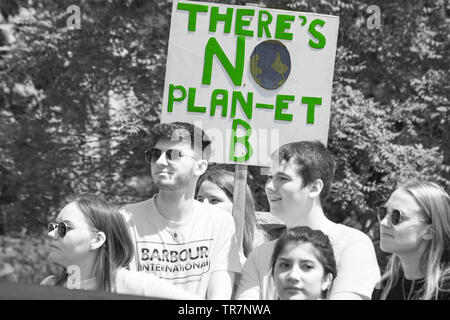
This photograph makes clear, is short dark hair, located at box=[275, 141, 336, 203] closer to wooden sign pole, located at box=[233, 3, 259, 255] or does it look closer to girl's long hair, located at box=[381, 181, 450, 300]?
girl's long hair, located at box=[381, 181, 450, 300]

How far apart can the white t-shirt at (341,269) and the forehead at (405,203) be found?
0.18 meters

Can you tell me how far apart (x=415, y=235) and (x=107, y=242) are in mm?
1083

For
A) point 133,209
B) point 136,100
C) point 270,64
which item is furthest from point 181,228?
point 136,100

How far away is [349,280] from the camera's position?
8.87 feet

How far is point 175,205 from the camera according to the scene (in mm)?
3314

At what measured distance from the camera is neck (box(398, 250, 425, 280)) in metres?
2.77

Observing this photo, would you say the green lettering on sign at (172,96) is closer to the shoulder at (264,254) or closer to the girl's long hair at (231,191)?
the girl's long hair at (231,191)

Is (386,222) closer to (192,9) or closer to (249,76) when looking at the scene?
(249,76)

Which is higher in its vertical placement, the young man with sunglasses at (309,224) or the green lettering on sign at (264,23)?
the green lettering on sign at (264,23)

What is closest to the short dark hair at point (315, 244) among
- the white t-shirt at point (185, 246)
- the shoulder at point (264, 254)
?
the shoulder at point (264, 254)

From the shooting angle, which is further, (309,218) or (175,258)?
(175,258)

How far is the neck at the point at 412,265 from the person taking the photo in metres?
2.77
